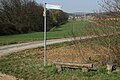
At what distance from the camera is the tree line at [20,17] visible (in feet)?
202

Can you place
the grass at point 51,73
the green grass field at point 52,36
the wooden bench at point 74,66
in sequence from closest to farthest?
the grass at point 51,73, the wooden bench at point 74,66, the green grass field at point 52,36

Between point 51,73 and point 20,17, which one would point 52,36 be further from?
point 51,73

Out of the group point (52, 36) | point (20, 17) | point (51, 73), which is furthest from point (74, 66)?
point (20, 17)

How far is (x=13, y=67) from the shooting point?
47.9ft

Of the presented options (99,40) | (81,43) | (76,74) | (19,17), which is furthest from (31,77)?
(19,17)

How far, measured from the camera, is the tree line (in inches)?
2421

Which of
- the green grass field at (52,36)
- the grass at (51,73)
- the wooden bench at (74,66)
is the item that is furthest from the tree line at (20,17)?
the wooden bench at (74,66)

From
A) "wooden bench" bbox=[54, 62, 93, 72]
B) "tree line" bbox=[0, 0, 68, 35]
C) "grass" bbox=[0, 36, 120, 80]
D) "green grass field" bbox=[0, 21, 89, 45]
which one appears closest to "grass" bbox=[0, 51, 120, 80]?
Answer: "grass" bbox=[0, 36, 120, 80]

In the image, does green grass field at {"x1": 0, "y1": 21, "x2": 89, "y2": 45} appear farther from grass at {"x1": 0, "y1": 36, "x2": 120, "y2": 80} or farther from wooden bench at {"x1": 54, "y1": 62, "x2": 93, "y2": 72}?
wooden bench at {"x1": 54, "y1": 62, "x2": 93, "y2": 72}

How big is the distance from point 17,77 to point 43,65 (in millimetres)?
1971

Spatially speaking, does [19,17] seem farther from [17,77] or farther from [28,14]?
[17,77]

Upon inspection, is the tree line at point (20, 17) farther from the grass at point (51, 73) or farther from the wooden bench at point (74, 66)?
the wooden bench at point (74, 66)

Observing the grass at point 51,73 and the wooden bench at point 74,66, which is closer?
the grass at point 51,73

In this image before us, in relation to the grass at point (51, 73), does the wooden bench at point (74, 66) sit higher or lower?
higher
